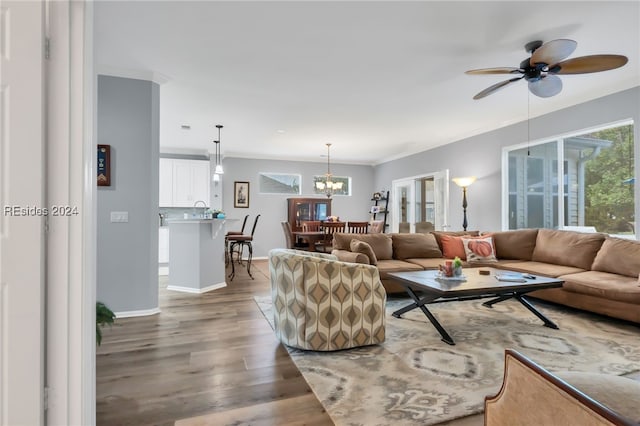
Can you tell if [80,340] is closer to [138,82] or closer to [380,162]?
[138,82]

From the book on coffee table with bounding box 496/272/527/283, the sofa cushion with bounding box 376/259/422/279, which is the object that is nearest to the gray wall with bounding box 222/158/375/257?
the sofa cushion with bounding box 376/259/422/279

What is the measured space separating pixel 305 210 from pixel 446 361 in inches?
227

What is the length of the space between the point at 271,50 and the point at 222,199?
5.14 meters

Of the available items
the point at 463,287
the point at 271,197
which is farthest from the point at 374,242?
the point at 271,197

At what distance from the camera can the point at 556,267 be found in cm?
383

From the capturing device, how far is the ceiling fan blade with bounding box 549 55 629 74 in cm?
223

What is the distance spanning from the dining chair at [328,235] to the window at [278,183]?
3.00 m

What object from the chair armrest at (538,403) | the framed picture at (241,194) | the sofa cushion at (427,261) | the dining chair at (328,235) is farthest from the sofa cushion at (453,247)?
the framed picture at (241,194)

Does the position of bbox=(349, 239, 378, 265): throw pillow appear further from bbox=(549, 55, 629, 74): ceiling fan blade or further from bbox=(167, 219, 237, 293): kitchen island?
bbox=(549, 55, 629, 74): ceiling fan blade

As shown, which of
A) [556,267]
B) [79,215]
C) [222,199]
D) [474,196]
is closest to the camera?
[79,215]

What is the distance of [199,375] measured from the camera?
6.80ft

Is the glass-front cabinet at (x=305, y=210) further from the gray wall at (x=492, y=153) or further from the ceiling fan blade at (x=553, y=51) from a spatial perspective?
the ceiling fan blade at (x=553, y=51)

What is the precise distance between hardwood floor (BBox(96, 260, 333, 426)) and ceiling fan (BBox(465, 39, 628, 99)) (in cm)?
271

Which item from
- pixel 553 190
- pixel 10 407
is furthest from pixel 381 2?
pixel 553 190
